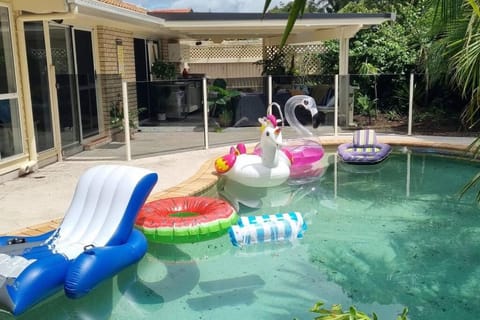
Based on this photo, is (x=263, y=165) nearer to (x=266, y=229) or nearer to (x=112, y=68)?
(x=266, y=229)

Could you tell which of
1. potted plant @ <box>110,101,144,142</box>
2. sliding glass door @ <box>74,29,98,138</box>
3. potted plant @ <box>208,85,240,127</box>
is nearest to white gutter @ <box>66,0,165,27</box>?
sliding glass door @ <box>74,29,98,138</box>

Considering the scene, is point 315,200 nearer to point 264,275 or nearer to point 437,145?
point 264,275

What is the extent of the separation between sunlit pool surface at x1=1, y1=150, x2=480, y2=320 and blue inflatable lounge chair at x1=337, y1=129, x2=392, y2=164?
6.77ft

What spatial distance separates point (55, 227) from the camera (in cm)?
525

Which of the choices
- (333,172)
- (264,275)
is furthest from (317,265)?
(333,172)

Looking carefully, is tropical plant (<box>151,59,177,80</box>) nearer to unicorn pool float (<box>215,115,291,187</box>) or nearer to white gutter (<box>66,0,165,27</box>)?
white gutter (<box>66,0,165,27</box>)

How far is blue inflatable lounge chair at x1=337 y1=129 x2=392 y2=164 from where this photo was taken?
9.35 m

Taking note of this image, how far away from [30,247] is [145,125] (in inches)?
259

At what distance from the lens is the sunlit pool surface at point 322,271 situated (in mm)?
4121

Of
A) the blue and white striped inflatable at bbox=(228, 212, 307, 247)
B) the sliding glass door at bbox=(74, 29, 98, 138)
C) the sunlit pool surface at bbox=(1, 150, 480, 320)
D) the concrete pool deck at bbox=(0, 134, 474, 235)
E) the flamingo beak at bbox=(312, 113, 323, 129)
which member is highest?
the sliding glass door at bbox=(74, 29, 98, 138)

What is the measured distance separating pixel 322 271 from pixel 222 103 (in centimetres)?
707

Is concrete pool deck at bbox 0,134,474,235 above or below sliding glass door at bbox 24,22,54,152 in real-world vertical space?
below

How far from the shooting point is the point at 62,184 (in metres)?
7.16

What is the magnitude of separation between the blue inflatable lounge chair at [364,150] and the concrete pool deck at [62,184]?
162 cm
